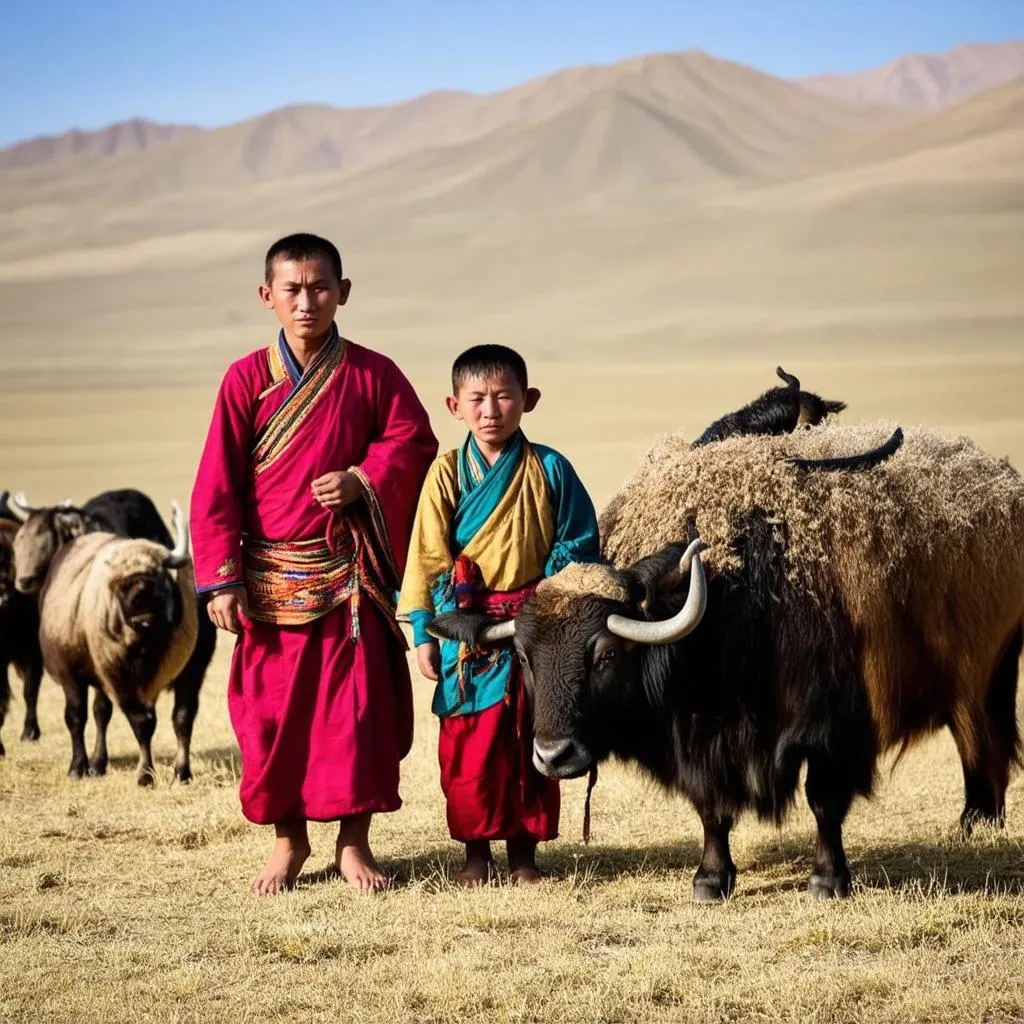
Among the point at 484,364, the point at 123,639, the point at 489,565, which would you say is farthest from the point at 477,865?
the point at 123,639

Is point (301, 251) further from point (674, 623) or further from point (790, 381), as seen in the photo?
point (790, 381)

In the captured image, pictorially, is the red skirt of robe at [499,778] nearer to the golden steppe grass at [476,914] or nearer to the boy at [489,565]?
the boy at [489,565]

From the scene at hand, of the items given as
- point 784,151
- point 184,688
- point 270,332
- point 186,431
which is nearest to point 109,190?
point 784,151

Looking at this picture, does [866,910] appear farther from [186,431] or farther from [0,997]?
[186,431]

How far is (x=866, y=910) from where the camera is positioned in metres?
5.48

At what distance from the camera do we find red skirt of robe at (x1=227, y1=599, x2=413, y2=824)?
19.6 feet

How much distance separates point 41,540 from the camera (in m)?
11.3


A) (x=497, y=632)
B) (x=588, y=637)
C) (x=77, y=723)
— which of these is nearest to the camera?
(x=588, y=637)

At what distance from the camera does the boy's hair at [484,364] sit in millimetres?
5820

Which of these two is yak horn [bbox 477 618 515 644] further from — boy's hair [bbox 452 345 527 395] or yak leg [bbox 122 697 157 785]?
yak leg [bbox 122 697 157 785]

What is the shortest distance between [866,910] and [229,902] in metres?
2.27

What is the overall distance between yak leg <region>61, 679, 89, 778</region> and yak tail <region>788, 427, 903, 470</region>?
539 cm

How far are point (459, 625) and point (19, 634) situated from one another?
760cm

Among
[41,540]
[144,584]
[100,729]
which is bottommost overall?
[100,729]
